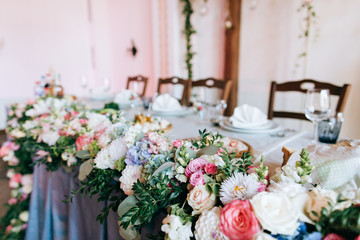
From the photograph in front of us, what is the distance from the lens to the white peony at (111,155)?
→ 24.6 inches

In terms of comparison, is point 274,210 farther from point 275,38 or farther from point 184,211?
point 275,38

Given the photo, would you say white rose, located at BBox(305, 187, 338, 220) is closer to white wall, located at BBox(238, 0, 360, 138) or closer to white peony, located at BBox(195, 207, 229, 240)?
white peony, located at BBox(195, 207, 229, 240)

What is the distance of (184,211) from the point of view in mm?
436

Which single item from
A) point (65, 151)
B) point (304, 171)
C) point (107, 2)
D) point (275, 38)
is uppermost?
point (107, 2)

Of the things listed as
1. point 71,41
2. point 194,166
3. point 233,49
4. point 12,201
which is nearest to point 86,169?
point 194,166

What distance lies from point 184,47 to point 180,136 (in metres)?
2.81

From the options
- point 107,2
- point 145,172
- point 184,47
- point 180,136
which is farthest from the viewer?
point 107,2

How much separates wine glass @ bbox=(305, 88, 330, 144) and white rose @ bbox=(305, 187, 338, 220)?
66 centimetres

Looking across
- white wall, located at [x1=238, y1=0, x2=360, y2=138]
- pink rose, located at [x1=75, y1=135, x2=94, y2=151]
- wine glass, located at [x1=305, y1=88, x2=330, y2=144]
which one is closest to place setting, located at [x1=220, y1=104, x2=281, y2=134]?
wine glass, located at [x1=305, y1=88, x2=330, y2=144]

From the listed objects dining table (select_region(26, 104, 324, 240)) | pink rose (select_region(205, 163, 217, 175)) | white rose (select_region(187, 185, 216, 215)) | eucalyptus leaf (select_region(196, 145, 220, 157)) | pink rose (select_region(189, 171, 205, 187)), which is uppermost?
eucalyptus leaf (select_region(196, 145, 220, 157))

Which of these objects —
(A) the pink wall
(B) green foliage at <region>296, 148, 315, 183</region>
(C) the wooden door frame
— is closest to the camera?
(B) green foliage at <region>296, 148, 315, 183</region>

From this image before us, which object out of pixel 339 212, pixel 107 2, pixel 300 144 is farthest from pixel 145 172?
pixel 107 2

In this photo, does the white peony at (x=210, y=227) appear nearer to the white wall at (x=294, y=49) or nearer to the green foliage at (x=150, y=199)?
the green foliage at (x=150, y=199)

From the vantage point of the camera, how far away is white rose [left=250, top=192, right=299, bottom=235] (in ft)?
1.02
